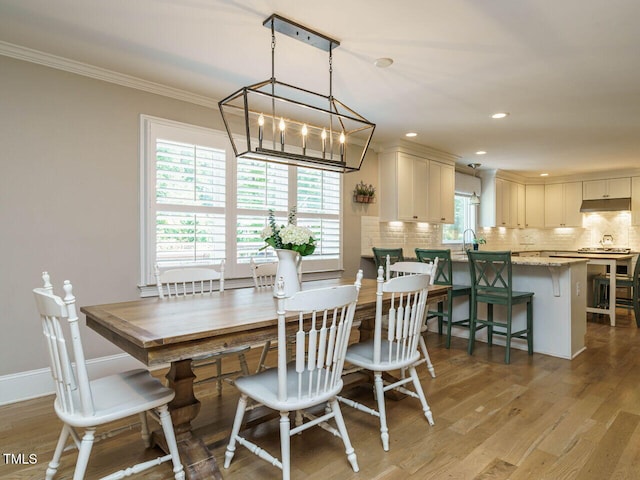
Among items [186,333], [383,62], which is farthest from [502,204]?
[186,333]

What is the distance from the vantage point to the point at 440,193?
19.1 feet

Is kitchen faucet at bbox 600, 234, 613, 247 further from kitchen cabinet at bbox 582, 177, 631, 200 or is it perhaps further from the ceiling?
the ceiling

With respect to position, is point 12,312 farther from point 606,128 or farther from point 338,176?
Result: point 606,128

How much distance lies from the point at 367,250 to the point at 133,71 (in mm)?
3324

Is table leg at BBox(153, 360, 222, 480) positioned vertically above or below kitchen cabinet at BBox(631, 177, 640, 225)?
below

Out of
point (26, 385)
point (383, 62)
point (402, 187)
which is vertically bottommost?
point (26, 385)

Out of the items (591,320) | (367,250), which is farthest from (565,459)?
(591,320)

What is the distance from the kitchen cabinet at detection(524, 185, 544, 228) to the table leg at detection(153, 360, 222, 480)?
779 centimetres

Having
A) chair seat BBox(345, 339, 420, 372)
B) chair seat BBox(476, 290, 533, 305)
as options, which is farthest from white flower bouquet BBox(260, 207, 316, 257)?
chair seat BBox(476, 290, 533, 305)

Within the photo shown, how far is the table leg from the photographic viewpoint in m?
1.79

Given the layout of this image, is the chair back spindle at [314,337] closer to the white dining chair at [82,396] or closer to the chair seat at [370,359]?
the chair seat at [370,359]

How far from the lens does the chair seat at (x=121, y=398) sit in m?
1.53

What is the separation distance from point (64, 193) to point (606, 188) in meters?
8.42

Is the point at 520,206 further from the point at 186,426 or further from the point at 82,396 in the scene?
the point at 82,396
